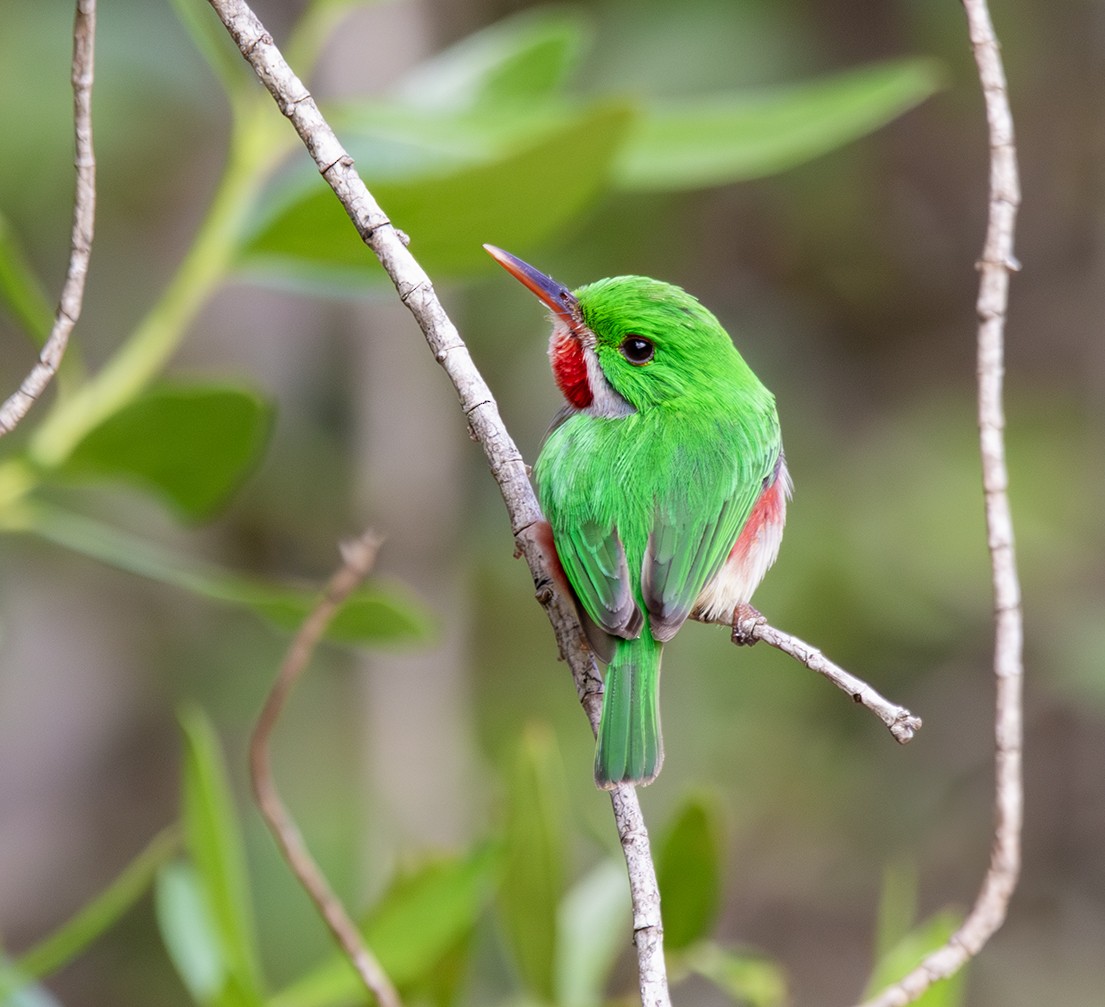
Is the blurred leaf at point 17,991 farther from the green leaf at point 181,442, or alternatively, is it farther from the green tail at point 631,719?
the green tail at point 631,719

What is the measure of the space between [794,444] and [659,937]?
350 centimetres

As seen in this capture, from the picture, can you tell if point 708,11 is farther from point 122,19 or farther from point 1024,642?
point 1024,642

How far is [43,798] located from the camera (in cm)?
483

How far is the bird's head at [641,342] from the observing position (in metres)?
2.28

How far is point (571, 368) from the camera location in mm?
2359

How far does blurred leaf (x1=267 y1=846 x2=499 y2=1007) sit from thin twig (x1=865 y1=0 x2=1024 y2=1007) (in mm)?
523

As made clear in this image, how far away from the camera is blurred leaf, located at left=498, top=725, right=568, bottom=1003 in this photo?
1.87 meters

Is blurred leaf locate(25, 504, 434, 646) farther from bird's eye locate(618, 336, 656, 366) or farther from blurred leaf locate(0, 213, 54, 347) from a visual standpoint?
bird's eye locate(618, 336, 656, 366)

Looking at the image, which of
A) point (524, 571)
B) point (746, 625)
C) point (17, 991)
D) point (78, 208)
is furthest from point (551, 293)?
point (524, 571)

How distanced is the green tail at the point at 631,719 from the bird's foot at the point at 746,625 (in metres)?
0.11

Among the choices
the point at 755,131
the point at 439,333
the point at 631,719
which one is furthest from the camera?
the point at 755,131

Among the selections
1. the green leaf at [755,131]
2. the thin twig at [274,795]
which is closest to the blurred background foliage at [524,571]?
the green leaf at [755,131]

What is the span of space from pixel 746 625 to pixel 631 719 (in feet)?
0.81

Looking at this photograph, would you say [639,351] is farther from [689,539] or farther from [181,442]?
[181,442]
